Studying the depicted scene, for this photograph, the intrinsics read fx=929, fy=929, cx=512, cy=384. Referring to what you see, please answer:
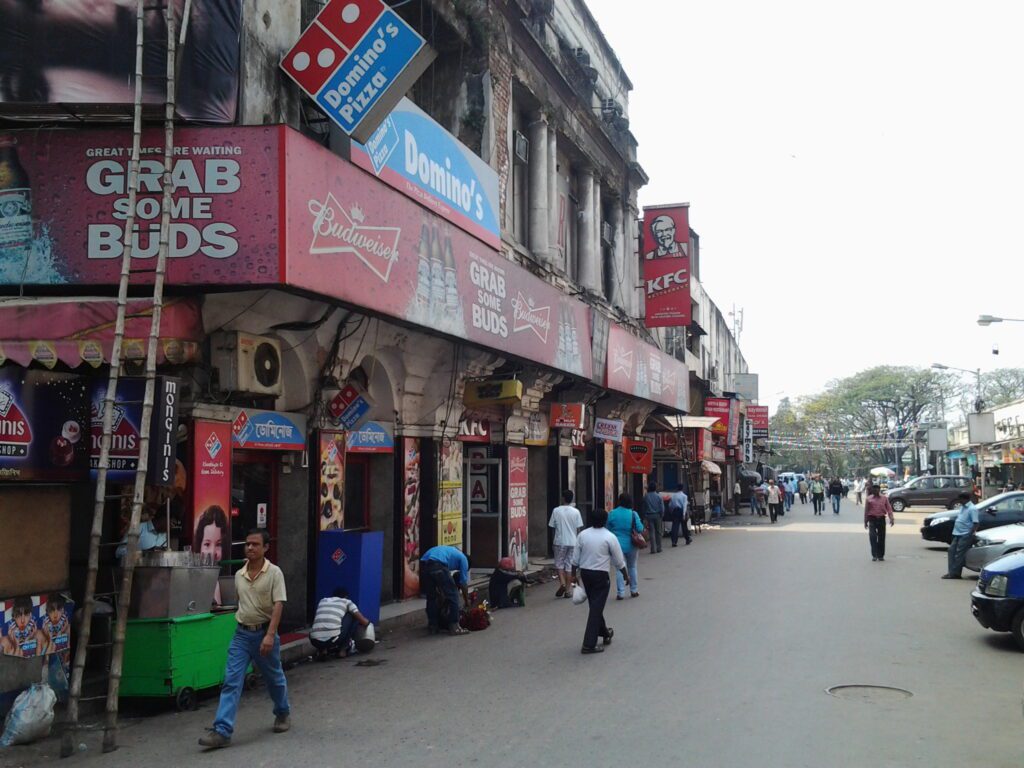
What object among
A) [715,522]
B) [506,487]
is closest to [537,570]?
[506,487]

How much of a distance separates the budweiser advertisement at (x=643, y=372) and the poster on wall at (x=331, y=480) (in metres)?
10.1

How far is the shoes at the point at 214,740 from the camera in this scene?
6883mm

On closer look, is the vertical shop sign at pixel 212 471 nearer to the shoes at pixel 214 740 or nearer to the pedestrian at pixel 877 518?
the shoes at pixel 214 740

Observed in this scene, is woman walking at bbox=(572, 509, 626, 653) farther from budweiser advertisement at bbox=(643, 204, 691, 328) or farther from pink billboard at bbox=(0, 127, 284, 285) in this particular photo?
budweiser advertisement at bbox=(643, 204, 691, 328)

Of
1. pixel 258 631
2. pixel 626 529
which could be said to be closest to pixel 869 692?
pixel 258 631

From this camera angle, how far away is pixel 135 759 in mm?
6773

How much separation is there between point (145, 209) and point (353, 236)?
88.2 inches

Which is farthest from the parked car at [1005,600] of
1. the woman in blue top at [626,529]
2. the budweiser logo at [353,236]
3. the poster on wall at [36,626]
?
the poster on wall at [36,626]

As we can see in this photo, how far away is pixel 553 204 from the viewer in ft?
69.6

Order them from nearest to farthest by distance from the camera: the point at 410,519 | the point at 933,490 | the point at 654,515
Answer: the point at 410,519
the point at 654,515
the point at 933,490

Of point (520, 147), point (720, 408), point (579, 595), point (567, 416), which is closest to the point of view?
point (579, 595)

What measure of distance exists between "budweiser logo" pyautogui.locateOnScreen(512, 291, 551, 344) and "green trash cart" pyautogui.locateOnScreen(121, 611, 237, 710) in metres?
8.38

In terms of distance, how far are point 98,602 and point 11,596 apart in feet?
3.10

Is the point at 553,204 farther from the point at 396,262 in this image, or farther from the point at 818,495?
the point at 818,495
